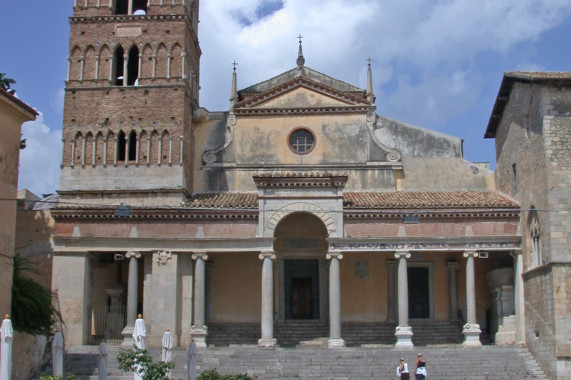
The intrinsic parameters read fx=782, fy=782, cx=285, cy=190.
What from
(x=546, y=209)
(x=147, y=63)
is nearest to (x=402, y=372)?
(x=546, y=209)

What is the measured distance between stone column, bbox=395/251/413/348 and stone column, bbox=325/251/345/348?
2222 mm

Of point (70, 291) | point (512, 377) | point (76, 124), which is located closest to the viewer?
point (512, 377)

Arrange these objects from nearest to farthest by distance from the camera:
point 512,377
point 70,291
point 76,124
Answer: point 512,377
point 70,291
point 76,124

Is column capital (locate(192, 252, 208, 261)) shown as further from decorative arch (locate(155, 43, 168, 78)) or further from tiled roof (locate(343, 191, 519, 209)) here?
decorative arch (locate(155, 43, 168, 78))

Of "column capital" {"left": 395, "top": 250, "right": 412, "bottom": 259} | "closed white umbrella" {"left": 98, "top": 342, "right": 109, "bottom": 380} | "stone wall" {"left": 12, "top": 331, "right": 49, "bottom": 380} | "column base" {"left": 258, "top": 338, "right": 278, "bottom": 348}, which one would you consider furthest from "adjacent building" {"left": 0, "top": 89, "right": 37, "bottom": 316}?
"column capital" {"left": 395, "top": 250, "right": 412, "bottom": 259}

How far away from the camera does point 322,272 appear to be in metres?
33.7

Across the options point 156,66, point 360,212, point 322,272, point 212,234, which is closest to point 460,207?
point 360,212

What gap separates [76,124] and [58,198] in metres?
3.31

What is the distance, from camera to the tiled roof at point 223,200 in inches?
1243

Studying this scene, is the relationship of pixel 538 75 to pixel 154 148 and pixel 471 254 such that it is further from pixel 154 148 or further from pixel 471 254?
pixel 154 148

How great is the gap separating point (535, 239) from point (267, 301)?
34.1ft

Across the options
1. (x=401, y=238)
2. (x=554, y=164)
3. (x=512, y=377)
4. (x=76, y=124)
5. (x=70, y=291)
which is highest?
(x=76, y=124)

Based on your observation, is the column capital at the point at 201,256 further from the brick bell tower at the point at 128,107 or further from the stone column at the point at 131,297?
the brick bell tower at the point at 128,107

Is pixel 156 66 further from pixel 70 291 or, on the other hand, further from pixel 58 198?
pixel 70 291
